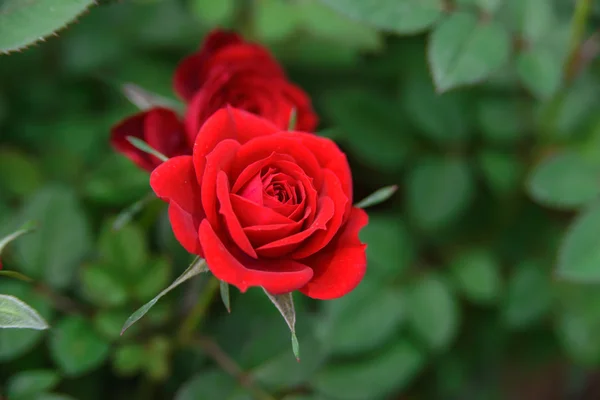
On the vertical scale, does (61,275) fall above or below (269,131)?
below

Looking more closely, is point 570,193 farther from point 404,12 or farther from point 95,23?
point 95,23

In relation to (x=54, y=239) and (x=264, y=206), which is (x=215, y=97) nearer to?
(x=264, y=206)

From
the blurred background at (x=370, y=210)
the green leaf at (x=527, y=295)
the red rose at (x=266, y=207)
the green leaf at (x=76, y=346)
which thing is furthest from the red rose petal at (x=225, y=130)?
the green leaf at (x=527, y=295)

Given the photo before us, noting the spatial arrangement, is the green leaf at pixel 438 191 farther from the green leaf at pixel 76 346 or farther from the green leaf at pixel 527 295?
the green leaf at pixel 76 346

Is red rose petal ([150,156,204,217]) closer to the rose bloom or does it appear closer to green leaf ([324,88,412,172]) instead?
the rose bloom

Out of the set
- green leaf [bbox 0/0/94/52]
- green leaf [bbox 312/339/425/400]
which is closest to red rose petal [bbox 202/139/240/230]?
green leaf [bbox 0/0/94/52]

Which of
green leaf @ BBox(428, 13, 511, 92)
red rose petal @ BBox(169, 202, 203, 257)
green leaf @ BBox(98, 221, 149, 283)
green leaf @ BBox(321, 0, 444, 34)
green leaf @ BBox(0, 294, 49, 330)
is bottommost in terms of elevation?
green leaf @ BBox(98, 221, 149, 283)

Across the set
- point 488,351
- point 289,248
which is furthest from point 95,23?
point 488,351
